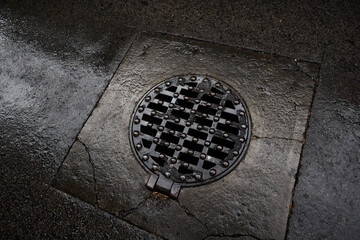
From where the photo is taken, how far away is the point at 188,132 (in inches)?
81.5

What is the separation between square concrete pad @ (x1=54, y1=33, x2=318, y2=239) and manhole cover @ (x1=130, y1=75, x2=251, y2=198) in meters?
0.07

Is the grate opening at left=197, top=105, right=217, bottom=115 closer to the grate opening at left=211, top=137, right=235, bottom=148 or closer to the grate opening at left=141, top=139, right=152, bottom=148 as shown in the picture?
the grate opening at left=211, top=137, right=235, bottom=148

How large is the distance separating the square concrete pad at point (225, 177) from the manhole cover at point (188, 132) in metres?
0.07

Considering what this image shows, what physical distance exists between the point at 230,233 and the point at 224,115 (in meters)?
0.90

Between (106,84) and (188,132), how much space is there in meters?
0.94

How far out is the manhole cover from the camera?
1.93 metres

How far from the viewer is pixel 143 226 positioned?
5.90ft

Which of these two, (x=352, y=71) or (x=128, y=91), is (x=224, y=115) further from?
(x=352, y=71)

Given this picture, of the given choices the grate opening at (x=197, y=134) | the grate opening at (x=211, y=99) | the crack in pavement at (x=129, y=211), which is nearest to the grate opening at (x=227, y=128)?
the grate opening at (x=197, y=134)

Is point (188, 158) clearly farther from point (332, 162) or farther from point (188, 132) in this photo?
point (332, 162)

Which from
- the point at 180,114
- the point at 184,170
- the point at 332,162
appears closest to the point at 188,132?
the point at 180,114

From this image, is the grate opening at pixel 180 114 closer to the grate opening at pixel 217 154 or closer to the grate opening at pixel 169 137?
the grate opening at pixel 169 137

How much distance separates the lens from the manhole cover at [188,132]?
193cm

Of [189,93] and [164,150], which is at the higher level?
[189,93]
